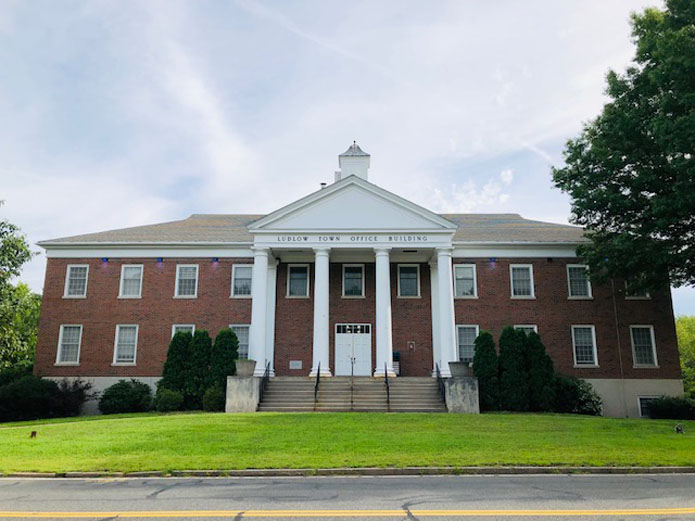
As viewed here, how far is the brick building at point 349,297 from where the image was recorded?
92.2 ft

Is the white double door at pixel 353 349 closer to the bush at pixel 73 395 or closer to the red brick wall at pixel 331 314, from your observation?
the red brick wall at pixel 331 314

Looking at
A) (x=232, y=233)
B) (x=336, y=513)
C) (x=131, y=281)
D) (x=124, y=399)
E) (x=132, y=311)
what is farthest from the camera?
(x=232, y=233)

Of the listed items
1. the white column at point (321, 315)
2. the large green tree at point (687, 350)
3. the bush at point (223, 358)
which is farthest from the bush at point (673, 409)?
the large green tree at point (687, 350)

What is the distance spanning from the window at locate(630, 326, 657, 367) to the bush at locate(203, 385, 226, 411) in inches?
798

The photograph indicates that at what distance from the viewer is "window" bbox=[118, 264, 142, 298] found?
98.5ft

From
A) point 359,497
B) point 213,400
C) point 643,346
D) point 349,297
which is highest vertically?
point 349,297

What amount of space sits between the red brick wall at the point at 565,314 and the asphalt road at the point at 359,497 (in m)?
18.8

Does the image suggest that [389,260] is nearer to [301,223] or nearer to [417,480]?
[301,223]

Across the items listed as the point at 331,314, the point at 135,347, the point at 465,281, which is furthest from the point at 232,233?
the point at 465,281

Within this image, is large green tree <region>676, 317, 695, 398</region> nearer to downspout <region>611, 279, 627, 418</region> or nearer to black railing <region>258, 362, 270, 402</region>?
downspout <region>611, 279, 627, 418</region>

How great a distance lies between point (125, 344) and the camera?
2939 cm

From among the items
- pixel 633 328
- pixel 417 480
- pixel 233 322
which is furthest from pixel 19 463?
pixel 633 328

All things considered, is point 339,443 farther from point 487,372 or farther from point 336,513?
point 487,372

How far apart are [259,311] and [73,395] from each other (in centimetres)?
951
